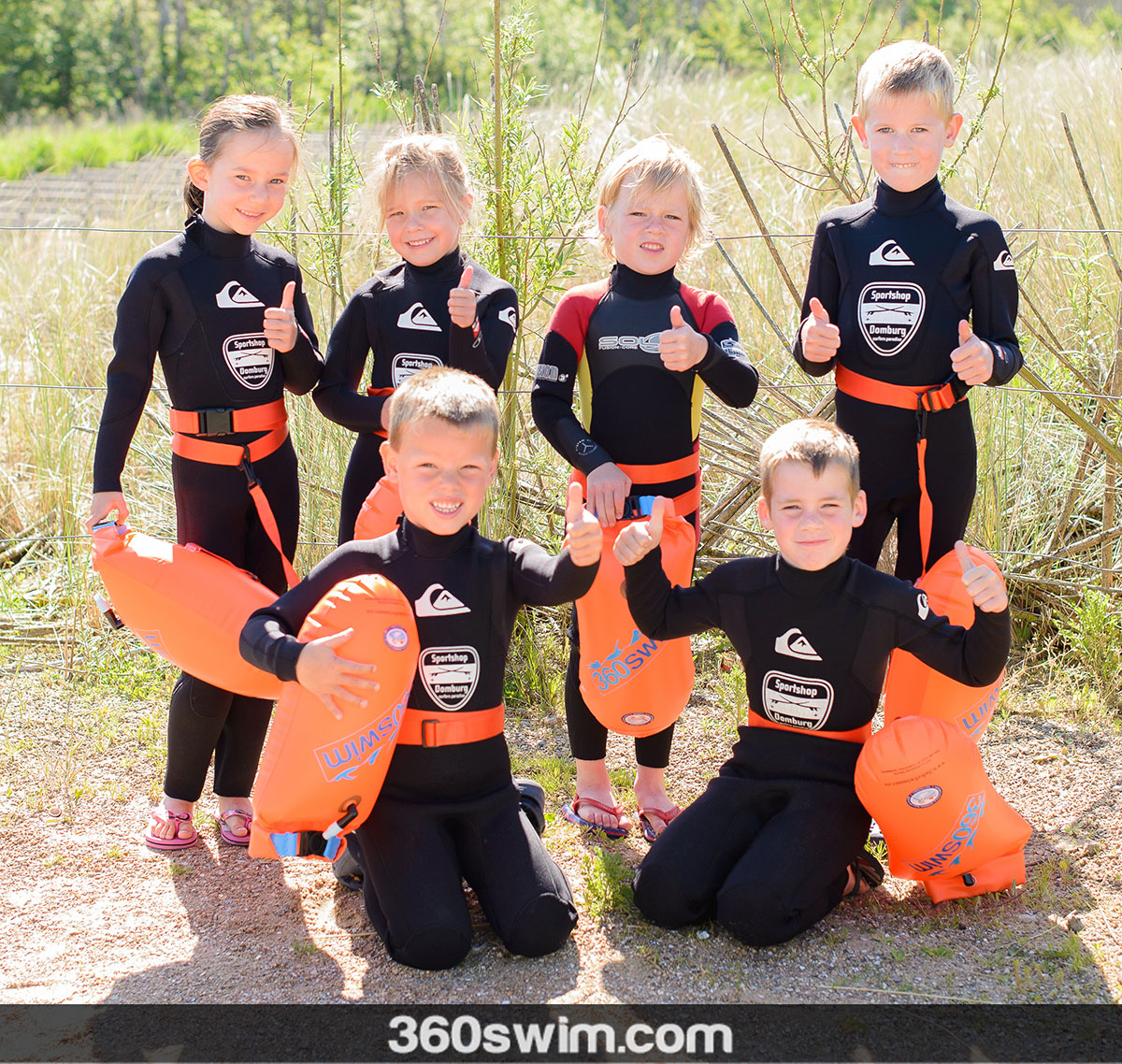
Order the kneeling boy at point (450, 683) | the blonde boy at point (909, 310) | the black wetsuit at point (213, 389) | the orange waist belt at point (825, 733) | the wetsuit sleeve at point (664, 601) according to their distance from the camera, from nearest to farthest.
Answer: the kneeling boy at point (450, 683)
the wetsuit sleeve at point (664, 601)
the orange waist belt at point (825, 733)
the blonde boy at point (909, 310)
the black wetsuit at point (213, 389)

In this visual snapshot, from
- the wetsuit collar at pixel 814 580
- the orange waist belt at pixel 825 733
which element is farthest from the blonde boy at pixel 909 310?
the orange waist belt at pixel 825 733

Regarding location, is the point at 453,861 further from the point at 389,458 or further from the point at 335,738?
the point at 389,458

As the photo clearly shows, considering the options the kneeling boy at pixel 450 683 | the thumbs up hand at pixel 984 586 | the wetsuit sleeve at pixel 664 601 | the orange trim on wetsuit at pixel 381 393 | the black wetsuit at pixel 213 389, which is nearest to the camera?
the thumbs up hand at pixel 984 586

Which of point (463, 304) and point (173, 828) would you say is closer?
point (463, 304)

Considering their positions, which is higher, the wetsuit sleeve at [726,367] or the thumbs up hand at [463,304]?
the thumbs up hand at [463,304]

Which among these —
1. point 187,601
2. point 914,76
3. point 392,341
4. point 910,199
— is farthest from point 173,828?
point 914,76

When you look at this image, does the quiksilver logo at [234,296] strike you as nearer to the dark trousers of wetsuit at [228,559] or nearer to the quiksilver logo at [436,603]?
the dark trousers of wetsuit at [228,559]

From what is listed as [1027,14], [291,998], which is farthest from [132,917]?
[1027,14]

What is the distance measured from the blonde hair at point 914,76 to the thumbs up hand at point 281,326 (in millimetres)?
1683

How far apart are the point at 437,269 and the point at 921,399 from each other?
1430 millimetres

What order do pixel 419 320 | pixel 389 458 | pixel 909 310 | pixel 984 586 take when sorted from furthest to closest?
1. pixel 419 320
2. pixel 909 310
3. pixel 389 458
4. pixel 984 586

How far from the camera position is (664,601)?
2.94m

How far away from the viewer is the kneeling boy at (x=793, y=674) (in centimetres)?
282

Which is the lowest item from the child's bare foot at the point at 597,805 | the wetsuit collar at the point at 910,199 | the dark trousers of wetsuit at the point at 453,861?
the child's bare foot at the point at 597,805
